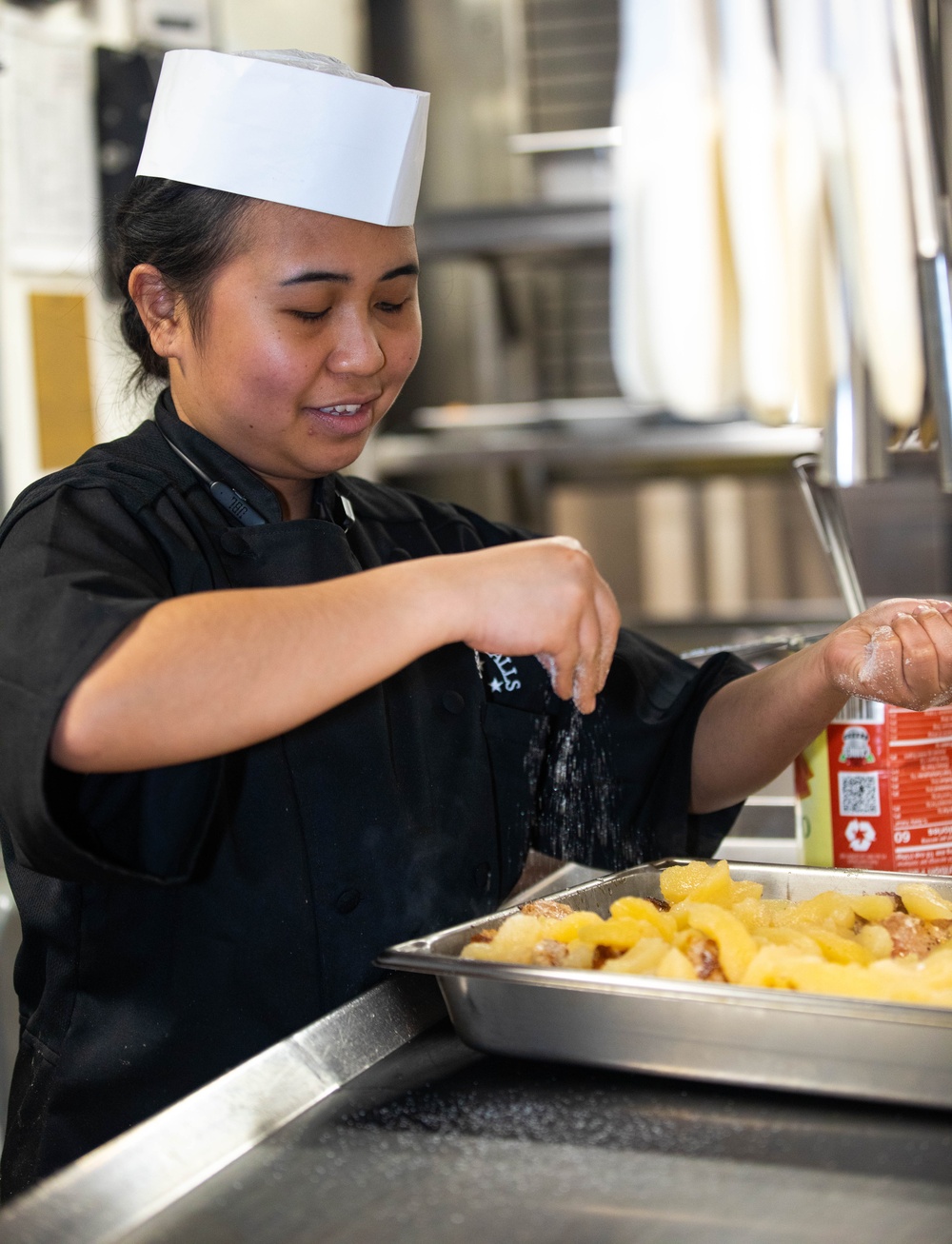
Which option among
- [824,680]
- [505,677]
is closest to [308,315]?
[505,677]

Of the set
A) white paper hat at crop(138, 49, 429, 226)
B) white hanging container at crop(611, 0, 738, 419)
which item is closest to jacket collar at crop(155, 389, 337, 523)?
white paper hat at crop(138, 49, 429, 226)

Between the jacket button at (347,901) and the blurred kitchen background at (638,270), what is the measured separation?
0.60m

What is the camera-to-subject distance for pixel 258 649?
889 millimetres

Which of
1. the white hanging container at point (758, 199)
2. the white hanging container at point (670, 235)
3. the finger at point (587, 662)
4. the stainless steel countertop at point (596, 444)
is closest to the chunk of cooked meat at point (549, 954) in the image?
the finger at point (587, 662)

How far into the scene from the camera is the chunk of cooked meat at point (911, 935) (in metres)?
0.88

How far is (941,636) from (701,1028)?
0.51 meters

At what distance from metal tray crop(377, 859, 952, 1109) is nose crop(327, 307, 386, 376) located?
1.66 ft

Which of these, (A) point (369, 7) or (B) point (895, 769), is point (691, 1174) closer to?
(B) point (895, 769)

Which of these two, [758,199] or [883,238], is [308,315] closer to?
[883,238]

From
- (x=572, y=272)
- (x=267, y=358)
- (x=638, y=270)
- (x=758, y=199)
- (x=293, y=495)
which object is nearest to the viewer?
(x=267, y=358)

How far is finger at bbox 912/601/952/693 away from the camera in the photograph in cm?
114

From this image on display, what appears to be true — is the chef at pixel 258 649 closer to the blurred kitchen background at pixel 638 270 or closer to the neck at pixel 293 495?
the neck at pixel 293 495

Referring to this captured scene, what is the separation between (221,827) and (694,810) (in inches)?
21.8

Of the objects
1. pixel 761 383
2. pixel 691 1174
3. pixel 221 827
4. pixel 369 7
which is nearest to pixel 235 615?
pixel 221 827
